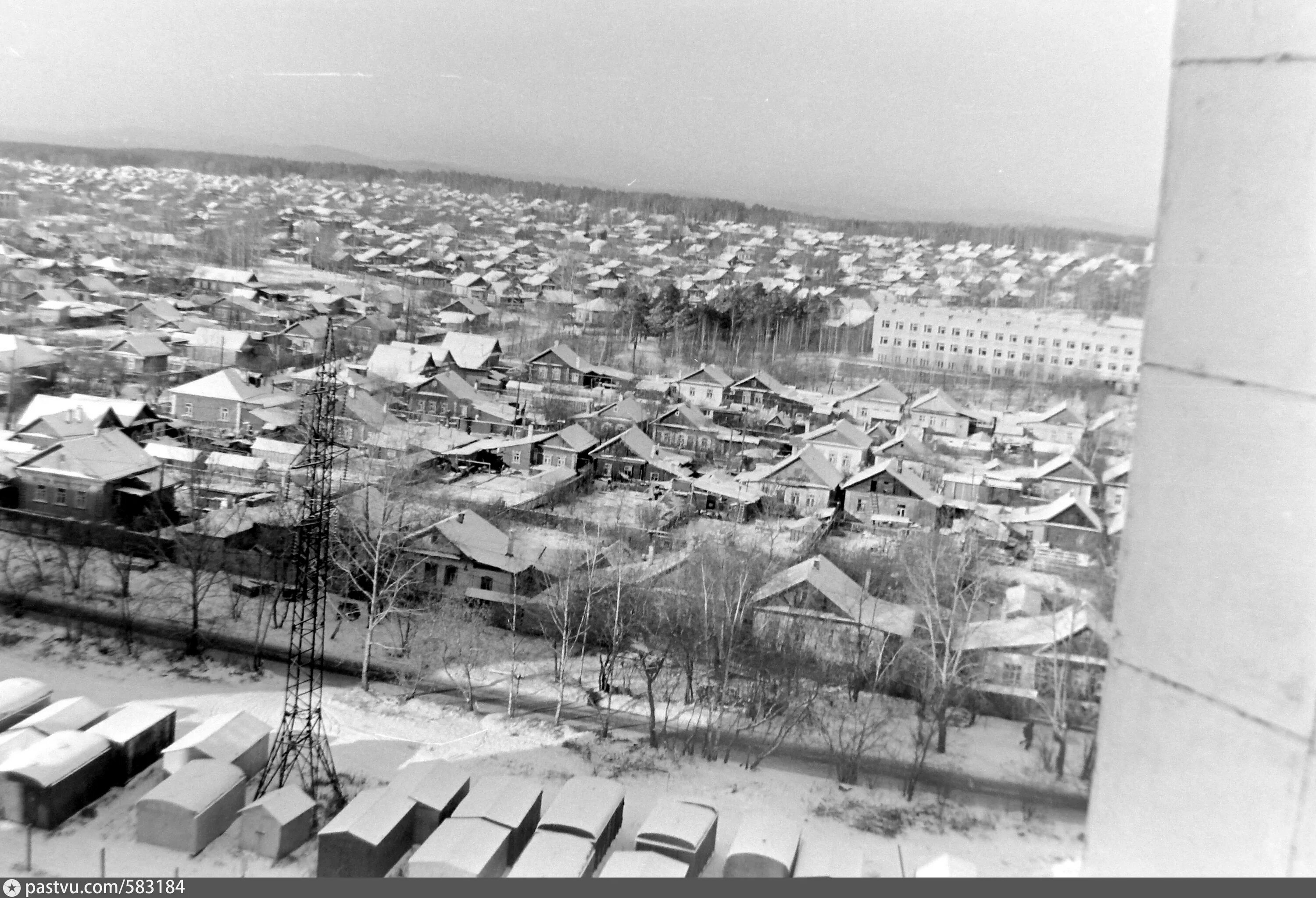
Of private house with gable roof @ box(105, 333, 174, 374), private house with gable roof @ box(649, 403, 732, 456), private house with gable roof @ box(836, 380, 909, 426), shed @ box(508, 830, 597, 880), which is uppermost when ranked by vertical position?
private house with gable roof @ box(836, 380, 909, 426)

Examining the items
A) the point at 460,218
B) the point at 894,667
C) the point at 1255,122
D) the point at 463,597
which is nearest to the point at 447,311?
the point at 460,218

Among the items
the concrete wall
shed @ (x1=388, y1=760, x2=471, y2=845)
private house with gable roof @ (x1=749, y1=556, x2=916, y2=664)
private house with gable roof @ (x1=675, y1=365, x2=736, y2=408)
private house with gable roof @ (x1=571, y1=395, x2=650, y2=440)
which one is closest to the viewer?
the concrete wall

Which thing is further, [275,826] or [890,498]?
[890,498]

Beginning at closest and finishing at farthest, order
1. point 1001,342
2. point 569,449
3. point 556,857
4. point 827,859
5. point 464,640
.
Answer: point 556,857, point 827,859, point 464,640, point 1001,342, point 569,449

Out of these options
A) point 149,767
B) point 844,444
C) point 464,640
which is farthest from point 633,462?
point 149,767

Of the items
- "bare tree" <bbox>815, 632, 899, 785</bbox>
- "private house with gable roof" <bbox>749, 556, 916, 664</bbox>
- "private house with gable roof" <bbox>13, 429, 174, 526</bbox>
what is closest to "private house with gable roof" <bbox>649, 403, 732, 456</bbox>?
"private house with gable roof" <bbox>749, 556, 916, 664</bbox>

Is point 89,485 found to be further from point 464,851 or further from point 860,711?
point 860,711

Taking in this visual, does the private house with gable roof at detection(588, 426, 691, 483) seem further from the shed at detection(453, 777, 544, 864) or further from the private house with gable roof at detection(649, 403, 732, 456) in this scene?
the shed at detection(453, 777, 544, 864)

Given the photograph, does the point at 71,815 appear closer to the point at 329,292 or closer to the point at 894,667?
the point at 894,667
